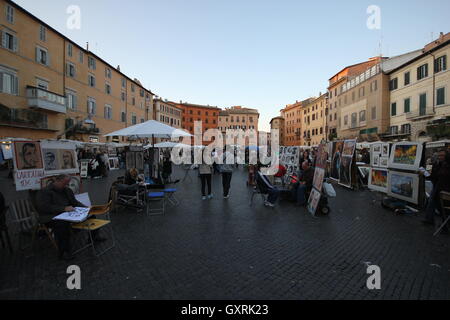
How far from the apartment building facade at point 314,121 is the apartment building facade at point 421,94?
22.2 meters

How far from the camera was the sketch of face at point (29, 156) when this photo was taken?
17.5 ft

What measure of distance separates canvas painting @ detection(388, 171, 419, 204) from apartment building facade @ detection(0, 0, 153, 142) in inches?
632

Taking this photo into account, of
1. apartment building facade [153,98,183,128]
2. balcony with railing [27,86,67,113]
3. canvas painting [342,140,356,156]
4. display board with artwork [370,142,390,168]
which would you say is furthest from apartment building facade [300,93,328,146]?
balcony with railing [27,86,67,113]

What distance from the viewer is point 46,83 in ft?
82.7

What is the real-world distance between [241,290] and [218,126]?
300 feet

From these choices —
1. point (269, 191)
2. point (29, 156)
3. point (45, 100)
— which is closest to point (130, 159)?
point (29, 156)

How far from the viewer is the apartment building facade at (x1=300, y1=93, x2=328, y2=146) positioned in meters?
55.6

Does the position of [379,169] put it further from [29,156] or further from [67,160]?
[29,156]

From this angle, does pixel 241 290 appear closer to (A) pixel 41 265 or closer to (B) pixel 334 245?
(B) pixel 334 245

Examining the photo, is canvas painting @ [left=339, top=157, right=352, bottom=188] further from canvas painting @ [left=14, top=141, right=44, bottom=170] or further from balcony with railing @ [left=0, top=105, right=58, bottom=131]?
balcony with railing @ [left=0, top=105, right=58, bottom=131]

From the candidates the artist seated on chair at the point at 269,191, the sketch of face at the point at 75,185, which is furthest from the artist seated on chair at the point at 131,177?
the artist seated on chair at the point at 269,191

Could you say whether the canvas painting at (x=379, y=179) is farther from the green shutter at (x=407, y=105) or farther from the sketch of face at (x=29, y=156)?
the green shutter at (x=407, y=105)
